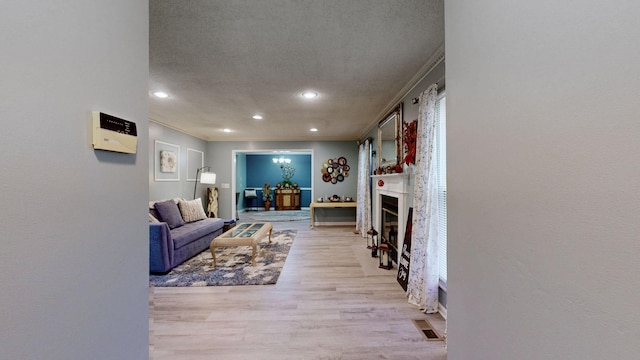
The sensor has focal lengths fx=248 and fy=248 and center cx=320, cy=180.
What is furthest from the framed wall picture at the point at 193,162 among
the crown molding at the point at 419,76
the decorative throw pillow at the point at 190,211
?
the crown molding at the point at 419,76

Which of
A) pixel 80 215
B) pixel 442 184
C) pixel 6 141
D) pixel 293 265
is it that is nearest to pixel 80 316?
pixel 80 215

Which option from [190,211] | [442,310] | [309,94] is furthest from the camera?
[190,211]

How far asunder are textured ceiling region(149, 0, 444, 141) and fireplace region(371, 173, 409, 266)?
46.6 inches

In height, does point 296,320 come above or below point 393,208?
below

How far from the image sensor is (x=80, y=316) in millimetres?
723

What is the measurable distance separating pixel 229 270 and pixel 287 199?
700 centimetres

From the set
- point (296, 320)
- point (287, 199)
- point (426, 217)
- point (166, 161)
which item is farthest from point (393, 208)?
point (287, 199)

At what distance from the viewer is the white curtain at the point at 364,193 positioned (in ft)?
18.5

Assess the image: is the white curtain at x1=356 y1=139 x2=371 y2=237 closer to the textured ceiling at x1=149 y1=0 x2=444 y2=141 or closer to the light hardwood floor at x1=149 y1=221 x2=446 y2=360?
the textured ceiling at x1=149 y1=0 x2=444 y2=141

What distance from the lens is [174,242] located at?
3695mm

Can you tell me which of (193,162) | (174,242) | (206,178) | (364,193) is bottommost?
(174,242)

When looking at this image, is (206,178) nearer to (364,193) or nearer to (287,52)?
(364,193)

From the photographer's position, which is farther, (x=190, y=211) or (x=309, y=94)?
(x=190, y=211)

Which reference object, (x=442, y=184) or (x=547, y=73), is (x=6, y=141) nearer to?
(x=547, y=73)
